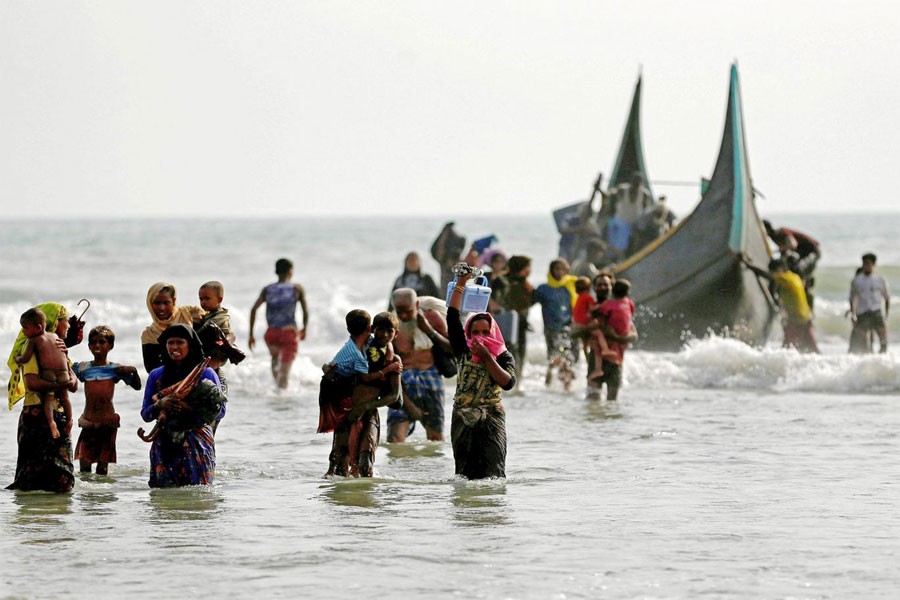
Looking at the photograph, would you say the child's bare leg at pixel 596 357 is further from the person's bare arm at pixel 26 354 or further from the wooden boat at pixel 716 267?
the wooden boat at pixel 716 267

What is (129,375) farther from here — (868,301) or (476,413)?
(868,301)

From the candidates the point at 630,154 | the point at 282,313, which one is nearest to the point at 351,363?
the point at 282,313

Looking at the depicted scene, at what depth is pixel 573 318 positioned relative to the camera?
587 inches

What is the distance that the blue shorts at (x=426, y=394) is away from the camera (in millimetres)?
10875

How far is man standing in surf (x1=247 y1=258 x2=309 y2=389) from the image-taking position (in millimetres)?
14930

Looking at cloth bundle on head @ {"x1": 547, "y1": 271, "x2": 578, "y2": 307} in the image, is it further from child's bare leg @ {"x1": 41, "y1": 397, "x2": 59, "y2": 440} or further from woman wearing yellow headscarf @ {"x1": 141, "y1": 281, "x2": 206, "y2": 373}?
child's bare leg @ {"x1": 41, "y1": 397, "x2": 59, "y2": 440}

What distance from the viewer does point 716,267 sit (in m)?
22.1

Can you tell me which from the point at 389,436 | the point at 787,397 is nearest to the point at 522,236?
the point at 787,397

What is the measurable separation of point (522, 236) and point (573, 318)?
69.0m

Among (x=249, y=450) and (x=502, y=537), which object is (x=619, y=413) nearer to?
(x=249, y=450)

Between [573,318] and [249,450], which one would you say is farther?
[573,318]

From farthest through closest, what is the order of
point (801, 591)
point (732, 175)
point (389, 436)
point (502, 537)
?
point (732, 175) → point (389, 436) → point (502, 537) → point (801, 591)

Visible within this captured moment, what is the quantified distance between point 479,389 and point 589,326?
5482mm

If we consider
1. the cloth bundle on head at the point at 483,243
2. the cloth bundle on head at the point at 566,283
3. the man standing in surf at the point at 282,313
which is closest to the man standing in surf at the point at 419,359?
the man standing in surf at the point at 282,313
